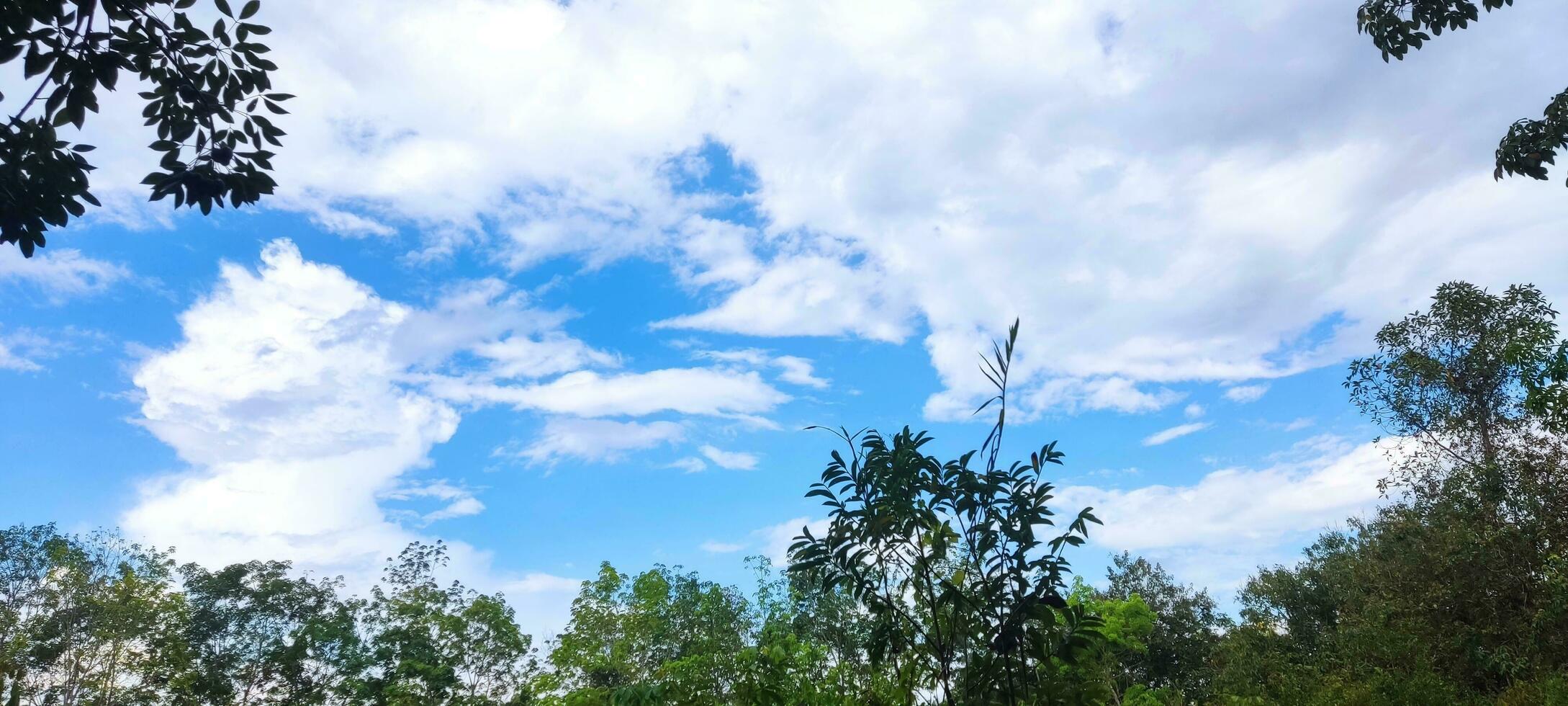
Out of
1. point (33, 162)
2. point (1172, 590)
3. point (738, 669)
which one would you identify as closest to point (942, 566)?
point (738, 669)

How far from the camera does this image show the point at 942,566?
379cm

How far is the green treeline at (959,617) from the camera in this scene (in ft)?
11.3

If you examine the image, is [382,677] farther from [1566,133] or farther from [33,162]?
[1566,133]

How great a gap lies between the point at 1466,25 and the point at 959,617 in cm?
658

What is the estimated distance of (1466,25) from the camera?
6617 millimetres

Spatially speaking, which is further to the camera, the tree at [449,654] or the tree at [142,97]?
the tree at [449,654]

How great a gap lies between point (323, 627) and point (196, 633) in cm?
394

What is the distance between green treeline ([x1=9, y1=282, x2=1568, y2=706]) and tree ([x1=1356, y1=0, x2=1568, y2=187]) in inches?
123

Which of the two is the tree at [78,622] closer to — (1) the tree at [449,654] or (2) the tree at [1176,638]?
(1) the tree at [449,654]

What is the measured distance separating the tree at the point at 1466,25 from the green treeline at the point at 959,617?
312 cm

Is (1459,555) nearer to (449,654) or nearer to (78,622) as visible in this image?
(449,654)

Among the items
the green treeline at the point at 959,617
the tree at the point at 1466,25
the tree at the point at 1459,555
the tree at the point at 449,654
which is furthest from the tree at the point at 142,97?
the tree at the point at 449,654

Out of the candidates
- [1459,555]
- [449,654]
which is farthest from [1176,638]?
[449,654]

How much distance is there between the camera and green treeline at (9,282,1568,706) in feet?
11.3
